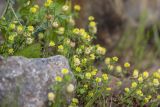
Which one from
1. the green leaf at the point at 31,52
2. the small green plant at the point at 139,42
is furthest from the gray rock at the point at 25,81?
the small green plant at the point at 139,42

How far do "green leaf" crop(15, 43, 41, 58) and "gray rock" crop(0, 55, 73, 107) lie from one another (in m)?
0.38

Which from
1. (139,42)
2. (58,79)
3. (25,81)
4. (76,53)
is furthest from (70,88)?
(139,42)

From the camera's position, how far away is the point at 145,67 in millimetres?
6000

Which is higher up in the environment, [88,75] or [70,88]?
[88,75]

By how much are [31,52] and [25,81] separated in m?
0.58

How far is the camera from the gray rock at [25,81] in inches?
127

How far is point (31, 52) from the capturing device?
12.5ft

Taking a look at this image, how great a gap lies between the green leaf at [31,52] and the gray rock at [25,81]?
1.24 feet

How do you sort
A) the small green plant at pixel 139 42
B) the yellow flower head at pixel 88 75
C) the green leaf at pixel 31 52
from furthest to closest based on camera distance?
the small green plant at pixel 139 42 < the green leaf at pixel 31 52 < the yellow flower head at pixel 88 75

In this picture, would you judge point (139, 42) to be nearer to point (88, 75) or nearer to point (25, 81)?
point (88, 75)

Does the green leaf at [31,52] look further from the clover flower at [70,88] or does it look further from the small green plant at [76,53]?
the clover flower at [70,88]

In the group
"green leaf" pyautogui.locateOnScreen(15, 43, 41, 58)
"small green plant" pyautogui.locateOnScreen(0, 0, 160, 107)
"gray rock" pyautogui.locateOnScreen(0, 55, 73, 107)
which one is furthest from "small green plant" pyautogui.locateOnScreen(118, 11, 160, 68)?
"gray rock" pyautogui.locateOnScreen(0, 55, 73, 107)

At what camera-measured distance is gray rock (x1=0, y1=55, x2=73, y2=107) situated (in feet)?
10.5

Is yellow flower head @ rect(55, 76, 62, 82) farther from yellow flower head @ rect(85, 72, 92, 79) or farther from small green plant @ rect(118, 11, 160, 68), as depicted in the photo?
small green plant @ rect(118, 11, 160, 68)
